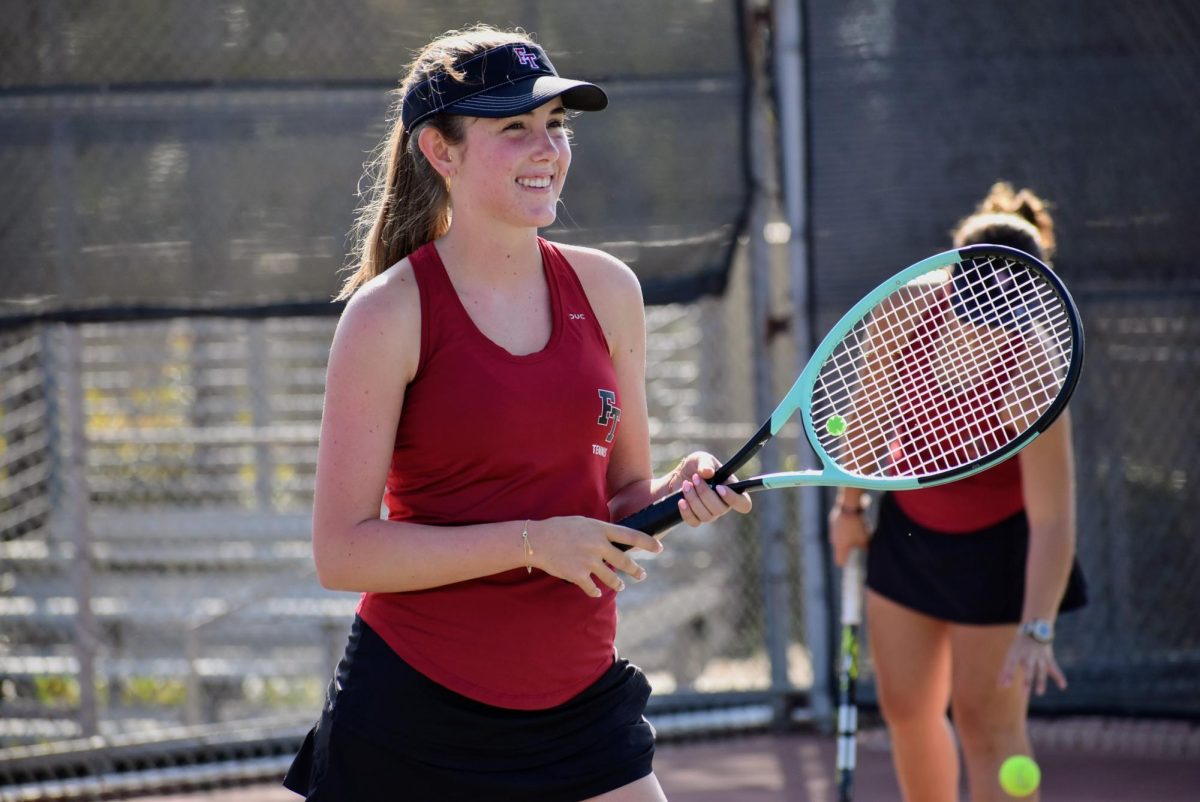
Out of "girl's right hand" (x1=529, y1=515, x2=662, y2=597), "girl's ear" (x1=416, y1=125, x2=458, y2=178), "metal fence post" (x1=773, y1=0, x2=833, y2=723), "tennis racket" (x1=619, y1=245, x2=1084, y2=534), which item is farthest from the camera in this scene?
"metal fence post" (x1=773, y1=0, x2=833, y2=723)

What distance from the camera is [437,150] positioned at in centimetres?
238

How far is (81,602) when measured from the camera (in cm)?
505

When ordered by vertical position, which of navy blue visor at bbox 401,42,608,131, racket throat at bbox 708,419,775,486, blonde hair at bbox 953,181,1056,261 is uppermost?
navy blue visor at bbox 401,42,608,131

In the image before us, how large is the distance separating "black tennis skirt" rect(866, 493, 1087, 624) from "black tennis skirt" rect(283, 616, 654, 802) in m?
1.36

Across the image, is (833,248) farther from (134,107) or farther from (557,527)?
(557,527)

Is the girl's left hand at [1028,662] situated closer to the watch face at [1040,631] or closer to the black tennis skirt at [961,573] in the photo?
the watch face at [1040,631]

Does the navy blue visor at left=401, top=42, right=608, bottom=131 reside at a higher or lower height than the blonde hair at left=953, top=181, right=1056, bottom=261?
higher

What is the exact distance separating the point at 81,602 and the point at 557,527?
3.42m

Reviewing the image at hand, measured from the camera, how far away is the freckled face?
2309mm

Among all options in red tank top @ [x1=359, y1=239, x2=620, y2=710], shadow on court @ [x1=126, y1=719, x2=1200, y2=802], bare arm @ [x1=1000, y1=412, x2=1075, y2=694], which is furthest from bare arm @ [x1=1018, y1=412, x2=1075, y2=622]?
shadow on court @ [x1=126, y1=719, x2=1200, y2=802]

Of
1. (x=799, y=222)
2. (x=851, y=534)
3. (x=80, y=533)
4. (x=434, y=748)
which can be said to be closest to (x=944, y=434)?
(x=851, y=534)

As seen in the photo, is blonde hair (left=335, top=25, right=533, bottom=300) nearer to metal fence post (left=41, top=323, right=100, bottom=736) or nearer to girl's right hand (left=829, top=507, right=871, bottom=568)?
girl's right hand (left=829, top=507, right=871, bottom=568)

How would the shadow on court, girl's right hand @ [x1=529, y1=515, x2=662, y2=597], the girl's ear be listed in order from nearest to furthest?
girl's right hand @ [x1=529, y1=515, x2=662, y2=597]
the girl's ear
the shadow on court

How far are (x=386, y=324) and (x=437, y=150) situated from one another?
35 cm
